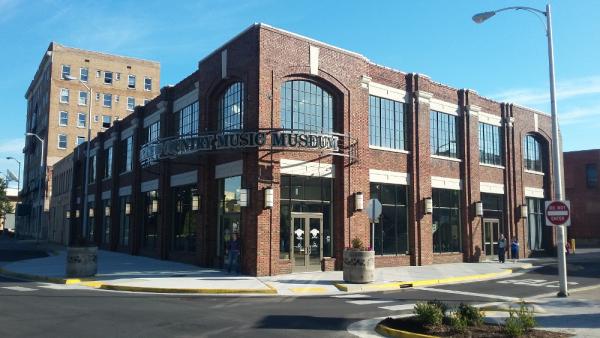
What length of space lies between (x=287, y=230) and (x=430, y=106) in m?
11.0

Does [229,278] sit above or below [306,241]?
below

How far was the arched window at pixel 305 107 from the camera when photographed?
21500 mm

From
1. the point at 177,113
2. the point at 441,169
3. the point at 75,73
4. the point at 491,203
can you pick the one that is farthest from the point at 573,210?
the point at 75,73

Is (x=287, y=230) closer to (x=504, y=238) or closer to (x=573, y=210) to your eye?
(x=504, y=238)

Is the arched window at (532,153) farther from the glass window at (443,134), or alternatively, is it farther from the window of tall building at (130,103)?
the window of tall building at (130,103)

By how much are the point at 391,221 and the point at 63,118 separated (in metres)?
56.6

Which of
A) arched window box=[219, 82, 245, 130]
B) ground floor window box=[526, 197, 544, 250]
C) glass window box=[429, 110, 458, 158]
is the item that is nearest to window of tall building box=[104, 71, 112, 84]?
arched window box=[219, 82, 245, 130]

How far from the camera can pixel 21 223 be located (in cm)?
8325

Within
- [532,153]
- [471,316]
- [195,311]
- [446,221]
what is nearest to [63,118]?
[446,221]

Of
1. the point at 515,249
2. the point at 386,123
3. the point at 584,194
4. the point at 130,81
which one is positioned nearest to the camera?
the point at 386,123

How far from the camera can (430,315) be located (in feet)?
31.3

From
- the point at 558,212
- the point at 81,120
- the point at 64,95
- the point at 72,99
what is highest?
the point at 64,95

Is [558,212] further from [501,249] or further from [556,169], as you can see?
[501,249]

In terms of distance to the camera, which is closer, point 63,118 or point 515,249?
point 515,249
